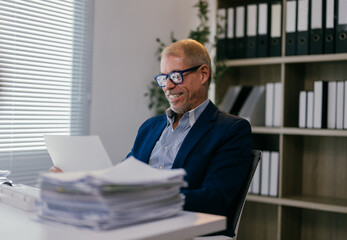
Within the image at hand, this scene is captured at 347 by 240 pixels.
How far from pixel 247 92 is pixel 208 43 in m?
0.48

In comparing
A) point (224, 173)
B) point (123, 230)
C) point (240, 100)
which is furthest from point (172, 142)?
point (240, 100)

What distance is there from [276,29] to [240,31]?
264 mm

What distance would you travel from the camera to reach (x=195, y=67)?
1.85 metres

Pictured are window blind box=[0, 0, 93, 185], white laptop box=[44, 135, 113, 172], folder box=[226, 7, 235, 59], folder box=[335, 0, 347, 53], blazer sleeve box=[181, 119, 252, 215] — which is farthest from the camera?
folder box=[226, 7, 235, 59]

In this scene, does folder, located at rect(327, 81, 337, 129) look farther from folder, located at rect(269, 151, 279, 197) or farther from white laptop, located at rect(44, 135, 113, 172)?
white laptop, located at rect(44, 135, 113, 172)

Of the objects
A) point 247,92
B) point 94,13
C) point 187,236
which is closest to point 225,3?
point 247,92

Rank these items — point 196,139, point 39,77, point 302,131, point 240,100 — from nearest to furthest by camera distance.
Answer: point 196,139 → point 39,77 → point 302,131 → point 240,100

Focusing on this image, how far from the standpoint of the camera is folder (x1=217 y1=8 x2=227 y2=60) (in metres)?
3.10

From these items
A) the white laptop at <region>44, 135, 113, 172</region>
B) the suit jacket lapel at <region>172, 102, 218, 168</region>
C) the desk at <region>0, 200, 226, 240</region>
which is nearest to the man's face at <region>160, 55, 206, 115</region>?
the suit jacket lapel at <region>172, 102, 218, 168</region>

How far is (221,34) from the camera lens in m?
3.13

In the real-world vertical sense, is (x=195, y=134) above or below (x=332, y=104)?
below

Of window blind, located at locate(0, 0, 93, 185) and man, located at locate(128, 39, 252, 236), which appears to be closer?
man, located at locate(128, 39, 252, 236)

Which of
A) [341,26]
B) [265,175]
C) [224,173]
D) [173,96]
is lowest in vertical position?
[265,175]

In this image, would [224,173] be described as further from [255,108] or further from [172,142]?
[255,108]
